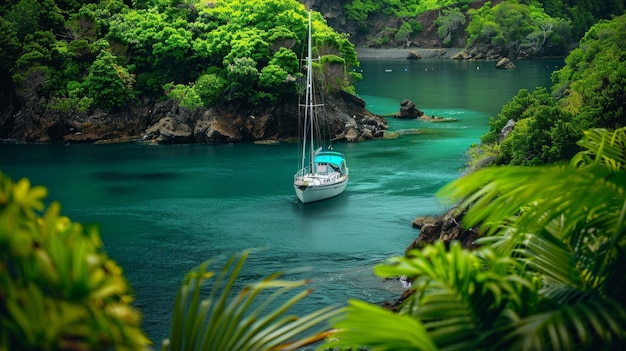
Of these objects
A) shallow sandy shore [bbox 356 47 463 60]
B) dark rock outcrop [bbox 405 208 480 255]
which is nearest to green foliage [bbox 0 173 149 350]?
dark rock outcrop [bbox 405 208 480 255]

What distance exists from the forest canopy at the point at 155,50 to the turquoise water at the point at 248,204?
4058 millimetres

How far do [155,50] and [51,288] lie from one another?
5141 centimetres

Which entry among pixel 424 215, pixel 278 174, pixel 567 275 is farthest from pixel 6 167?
pixel 567 275

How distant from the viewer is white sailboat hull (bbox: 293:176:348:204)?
115ft

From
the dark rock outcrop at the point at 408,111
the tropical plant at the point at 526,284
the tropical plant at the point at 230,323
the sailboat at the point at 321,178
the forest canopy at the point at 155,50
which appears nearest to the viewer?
the tropical plant at the point at 526,284

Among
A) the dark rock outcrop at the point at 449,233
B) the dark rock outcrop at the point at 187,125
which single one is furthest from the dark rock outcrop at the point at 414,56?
the dark rock outcrop at the point at 449,233

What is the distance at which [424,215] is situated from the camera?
3203cm

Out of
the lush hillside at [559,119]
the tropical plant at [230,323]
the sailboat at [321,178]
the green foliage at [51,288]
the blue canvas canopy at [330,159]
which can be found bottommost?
the sailboat at [321,178]

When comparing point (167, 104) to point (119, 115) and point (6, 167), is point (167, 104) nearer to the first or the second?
point (119, 115)

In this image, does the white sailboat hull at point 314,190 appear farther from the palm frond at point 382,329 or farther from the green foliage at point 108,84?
the palm frond at point 382,329

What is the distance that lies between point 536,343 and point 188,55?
2040 inches

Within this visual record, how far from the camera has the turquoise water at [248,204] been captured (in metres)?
26.0

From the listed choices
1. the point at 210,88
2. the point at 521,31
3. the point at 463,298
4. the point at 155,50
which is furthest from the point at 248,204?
the point at 521,31

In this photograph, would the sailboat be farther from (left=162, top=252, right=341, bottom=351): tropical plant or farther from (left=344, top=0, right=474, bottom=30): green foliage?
(left=344, top=0, right=474, bottom=30): green foliage
